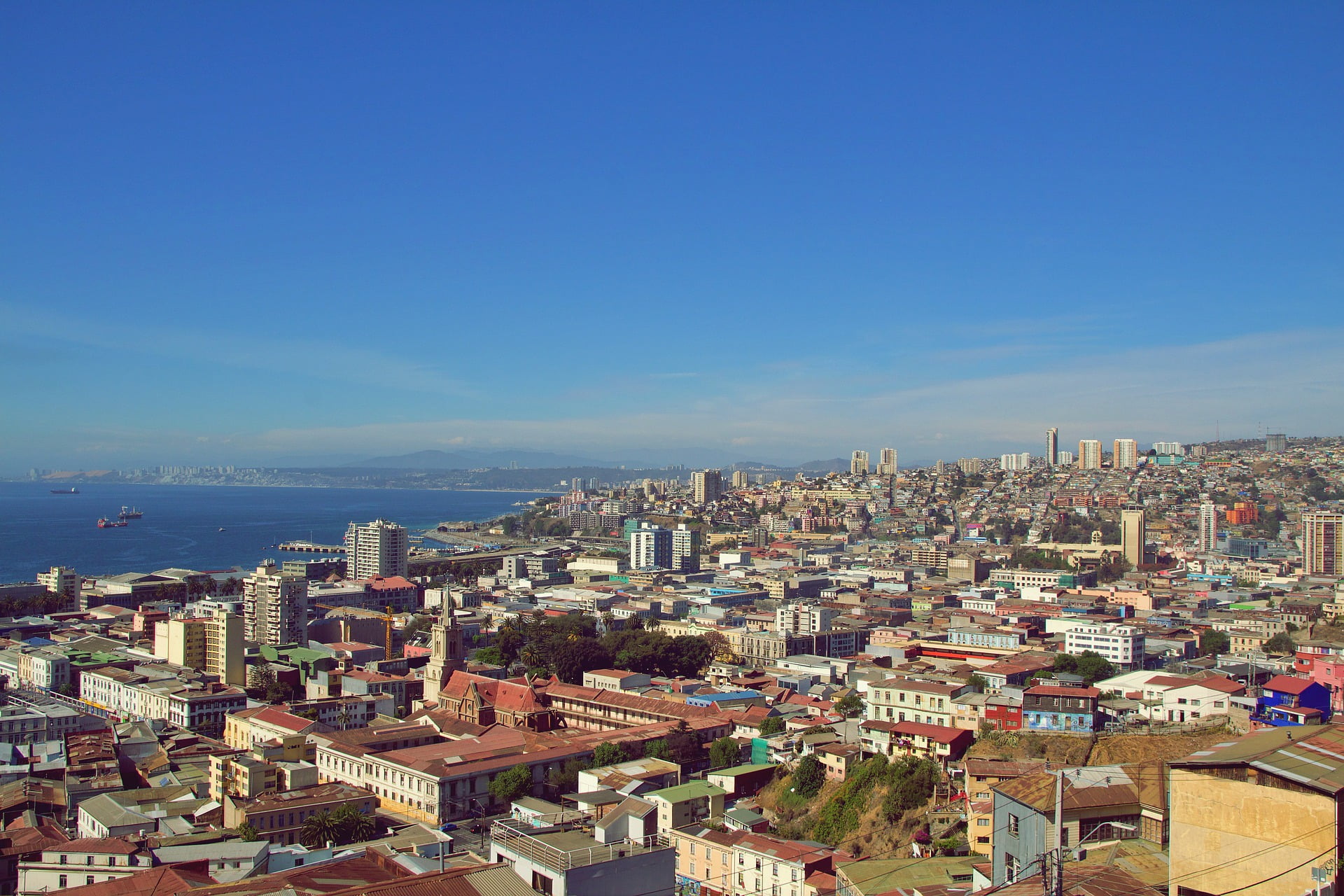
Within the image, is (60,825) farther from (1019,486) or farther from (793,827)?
(1019,486)

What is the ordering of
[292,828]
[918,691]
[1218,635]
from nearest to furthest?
[292,828] → [918,691] → [1218,635]

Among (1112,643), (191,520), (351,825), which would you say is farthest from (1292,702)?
(191,520)

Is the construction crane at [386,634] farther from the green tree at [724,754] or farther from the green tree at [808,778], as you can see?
the green tree at [808,778]

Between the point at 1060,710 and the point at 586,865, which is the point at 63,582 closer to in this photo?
the point at 1060,710

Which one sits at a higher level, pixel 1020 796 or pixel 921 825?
pixel 1020 796

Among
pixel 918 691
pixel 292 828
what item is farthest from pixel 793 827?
pixel 292 828

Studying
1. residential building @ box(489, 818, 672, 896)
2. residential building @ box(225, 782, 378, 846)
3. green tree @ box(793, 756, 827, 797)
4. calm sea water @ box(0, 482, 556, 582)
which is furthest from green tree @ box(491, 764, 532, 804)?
calm sea water @ box(0, 482, 556, 582)
